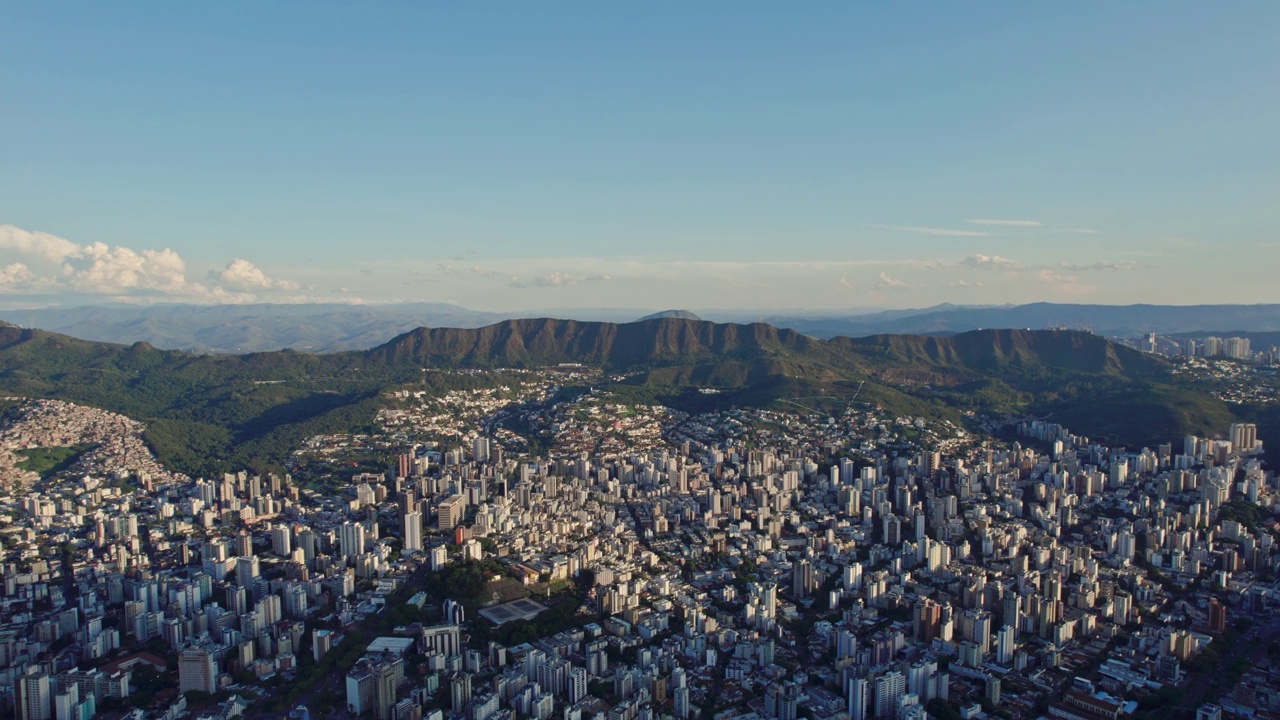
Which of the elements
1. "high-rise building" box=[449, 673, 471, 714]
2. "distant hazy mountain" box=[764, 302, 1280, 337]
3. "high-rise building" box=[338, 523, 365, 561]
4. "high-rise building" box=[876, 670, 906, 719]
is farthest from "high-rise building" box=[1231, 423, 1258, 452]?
"distant hazy mountain" box=[764, 302, 1280, 337]

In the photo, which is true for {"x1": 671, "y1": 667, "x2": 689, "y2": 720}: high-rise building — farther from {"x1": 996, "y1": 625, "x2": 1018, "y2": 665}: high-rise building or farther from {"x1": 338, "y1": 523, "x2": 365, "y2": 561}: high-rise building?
{"x1": 338, "y1": 523, "x2": 365, "y2": 561}: high-rise building

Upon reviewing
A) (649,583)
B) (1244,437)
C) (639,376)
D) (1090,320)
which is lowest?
(649,583)

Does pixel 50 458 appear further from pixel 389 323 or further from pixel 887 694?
pixel 389 323

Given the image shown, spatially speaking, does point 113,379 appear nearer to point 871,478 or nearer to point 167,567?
point 167,567

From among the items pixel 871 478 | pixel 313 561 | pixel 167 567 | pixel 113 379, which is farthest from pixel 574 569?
pixel 113 379

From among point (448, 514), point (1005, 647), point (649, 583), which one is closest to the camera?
point (1005, 647)

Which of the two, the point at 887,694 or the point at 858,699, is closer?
the point at 858,699

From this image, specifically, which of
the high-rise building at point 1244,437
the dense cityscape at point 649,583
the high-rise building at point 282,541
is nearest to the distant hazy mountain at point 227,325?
the dense cityscape at point 649,583

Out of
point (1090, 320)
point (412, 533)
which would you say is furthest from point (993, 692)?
point (1090, 320)

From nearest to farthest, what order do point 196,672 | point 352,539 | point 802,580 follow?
point 196,672 < point 802,580 < point 352,539
